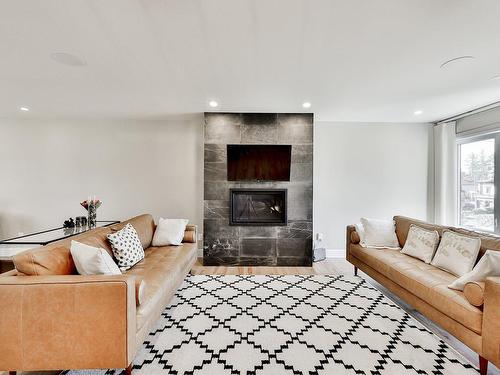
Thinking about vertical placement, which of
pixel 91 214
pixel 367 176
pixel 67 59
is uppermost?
pixel 67 59

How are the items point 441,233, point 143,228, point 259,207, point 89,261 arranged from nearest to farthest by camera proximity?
point 89,261
point 441,233
point 143,228
point 259,207

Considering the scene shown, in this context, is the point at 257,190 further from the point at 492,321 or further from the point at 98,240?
the point at 492,321

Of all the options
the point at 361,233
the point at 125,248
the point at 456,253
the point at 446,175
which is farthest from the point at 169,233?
the point at 446,175

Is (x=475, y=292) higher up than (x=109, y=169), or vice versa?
(x=109, y=169)

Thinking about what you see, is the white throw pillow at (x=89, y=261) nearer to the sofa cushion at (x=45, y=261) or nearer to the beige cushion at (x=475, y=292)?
the sofa cushion at (x=45, y=261)

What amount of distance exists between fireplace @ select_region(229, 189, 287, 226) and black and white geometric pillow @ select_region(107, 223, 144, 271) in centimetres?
169

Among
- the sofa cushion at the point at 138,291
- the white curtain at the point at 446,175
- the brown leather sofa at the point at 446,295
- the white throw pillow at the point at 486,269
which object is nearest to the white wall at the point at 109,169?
the sofa cushion at the point at 138,291

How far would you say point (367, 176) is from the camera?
467cm

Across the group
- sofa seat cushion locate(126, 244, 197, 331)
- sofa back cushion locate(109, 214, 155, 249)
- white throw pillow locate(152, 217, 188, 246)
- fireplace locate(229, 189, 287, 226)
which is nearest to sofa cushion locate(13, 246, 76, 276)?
sofa seat cushion locate(126, 244, 197, 331)

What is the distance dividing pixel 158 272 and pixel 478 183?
187 inches

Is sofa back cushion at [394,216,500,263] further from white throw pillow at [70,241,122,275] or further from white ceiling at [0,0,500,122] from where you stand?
white throw pillow at [70,241,122,275]

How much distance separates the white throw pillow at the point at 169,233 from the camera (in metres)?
3.40

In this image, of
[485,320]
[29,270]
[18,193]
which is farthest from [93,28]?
[18,193]

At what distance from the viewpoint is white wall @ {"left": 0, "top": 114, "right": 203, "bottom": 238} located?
179 inches
